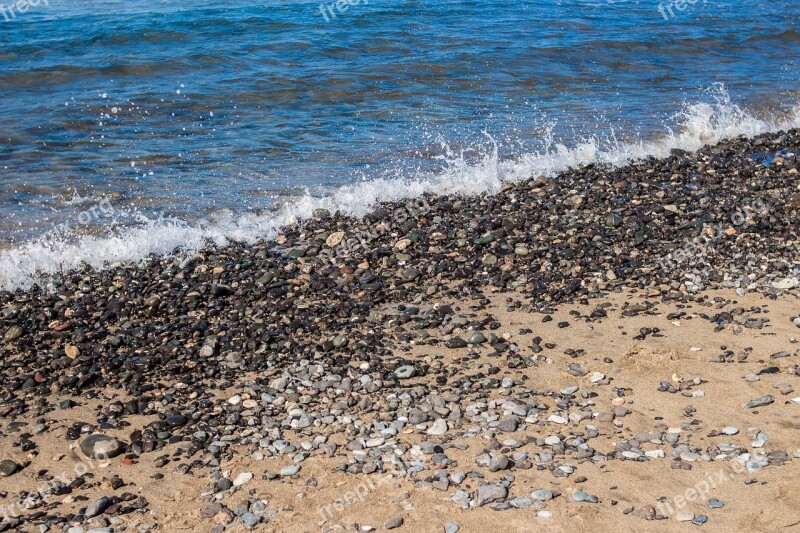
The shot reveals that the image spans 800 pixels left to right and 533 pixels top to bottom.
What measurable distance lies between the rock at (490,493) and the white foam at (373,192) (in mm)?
5039

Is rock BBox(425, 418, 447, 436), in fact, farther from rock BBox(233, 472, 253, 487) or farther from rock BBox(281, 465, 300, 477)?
rock BBox(233, 472, 253, 487)

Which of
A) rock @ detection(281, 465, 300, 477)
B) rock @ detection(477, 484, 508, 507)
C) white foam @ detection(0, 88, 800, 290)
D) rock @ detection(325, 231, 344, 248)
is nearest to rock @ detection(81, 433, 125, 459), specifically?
rock @ detection(281, 465, 300, 477)

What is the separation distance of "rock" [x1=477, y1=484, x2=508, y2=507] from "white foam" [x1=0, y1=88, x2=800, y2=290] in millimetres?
5039

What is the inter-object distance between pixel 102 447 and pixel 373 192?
546 cm

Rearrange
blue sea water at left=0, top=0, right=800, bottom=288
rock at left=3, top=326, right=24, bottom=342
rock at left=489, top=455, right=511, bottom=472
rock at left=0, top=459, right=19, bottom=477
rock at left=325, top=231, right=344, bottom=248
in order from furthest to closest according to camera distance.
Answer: blue sea water at left=0, top=0, right=800, bottom=288
rock at left=325, top=231, right=344, bottom=248
rock at left=3, top=326, right=24, bottom=342
rock at left=0, top=459, right=19, bottom=477
rock at left=489, top=455, right=511, bottom=472

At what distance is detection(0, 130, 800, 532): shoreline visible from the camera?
4855 mm

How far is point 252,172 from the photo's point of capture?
1113cm

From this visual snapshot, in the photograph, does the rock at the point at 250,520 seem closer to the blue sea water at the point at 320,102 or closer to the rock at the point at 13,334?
the rock at the point at 13,334

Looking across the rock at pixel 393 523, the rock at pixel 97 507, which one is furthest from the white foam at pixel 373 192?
the rock at pixel 393 523

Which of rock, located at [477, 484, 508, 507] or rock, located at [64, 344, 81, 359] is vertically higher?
rock, located at [64, 344, 81, 359]

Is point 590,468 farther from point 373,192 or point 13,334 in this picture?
point 373,192

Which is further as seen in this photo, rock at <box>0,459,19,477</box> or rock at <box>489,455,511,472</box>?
rock at <box>0,459,19,477</box>

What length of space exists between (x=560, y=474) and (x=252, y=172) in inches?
291

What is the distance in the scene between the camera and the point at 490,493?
478 cm
